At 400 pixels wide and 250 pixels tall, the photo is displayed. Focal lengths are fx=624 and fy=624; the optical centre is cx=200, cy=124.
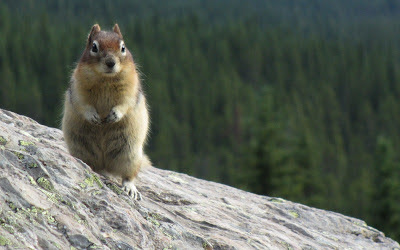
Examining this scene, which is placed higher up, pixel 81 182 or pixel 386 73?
pixel 386 73

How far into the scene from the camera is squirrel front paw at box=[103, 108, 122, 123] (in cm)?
822

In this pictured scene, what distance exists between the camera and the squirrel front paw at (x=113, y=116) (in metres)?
8.22

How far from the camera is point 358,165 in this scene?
124 m

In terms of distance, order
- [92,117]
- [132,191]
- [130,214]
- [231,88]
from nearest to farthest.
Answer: [130,214]
[132,191]
[92,117]
[231,88]

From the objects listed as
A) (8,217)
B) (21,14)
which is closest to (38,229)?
(8,217)

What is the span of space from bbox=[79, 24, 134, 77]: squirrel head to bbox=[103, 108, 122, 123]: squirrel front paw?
0.49 metres

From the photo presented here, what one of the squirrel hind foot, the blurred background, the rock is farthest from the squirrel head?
the blurred background

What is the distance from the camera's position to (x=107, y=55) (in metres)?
8.30

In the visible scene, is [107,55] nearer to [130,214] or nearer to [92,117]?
[92,117]

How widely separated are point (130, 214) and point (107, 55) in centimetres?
236

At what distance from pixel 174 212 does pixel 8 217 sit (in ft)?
9.29

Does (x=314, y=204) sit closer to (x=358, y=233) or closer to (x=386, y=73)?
(x=358, y=233)

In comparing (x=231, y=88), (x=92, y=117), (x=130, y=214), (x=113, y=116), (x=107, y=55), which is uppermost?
(x=231, y=88)

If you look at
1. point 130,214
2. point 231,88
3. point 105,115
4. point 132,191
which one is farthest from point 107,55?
point 231,88
